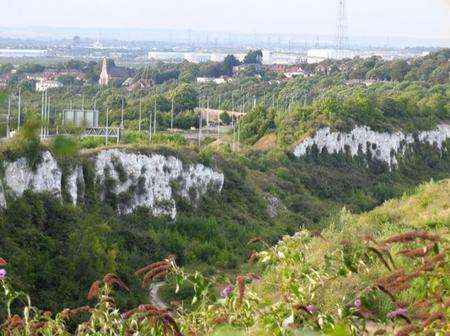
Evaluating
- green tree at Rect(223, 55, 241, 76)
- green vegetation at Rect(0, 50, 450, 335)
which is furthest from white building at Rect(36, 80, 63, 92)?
green tree at Rect(223, 55, 241, 76)

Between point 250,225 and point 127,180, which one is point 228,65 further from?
point 127,180

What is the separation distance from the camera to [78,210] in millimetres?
25453

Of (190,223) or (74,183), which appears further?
(190,223)

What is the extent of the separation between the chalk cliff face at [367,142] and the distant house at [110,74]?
33.4 metres

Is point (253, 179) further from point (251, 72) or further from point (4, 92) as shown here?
point (251, 72)

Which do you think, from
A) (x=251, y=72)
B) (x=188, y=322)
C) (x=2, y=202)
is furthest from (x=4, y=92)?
(x=251, y=72)

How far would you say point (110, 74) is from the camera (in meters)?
86.5

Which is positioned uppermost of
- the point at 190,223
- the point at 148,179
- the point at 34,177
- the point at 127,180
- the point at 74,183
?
the point at 34,177

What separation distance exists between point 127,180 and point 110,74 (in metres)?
58.6

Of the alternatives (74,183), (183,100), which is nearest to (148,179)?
(74,183)

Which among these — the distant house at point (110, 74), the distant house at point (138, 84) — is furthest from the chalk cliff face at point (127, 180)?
Answer: the distant house at point (110, 74)

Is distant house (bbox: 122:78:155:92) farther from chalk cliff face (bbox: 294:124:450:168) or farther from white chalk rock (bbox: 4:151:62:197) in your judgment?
white chalk rock (bbox: 4:151:62:197)

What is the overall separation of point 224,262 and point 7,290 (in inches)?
833

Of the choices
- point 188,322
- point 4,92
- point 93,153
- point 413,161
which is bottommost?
point 413,161
